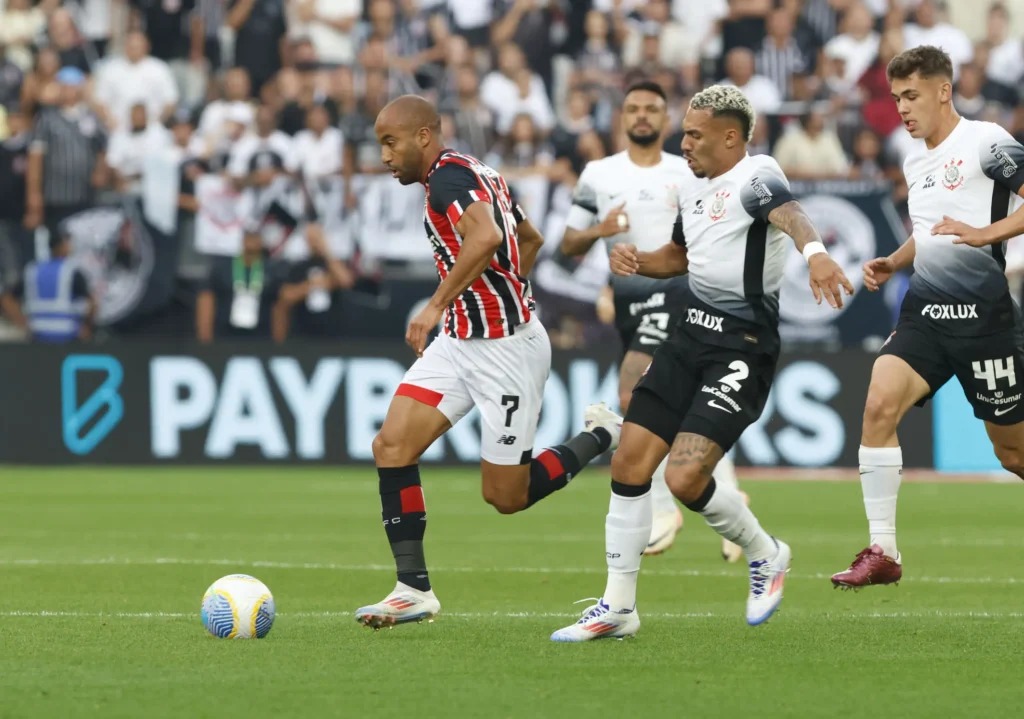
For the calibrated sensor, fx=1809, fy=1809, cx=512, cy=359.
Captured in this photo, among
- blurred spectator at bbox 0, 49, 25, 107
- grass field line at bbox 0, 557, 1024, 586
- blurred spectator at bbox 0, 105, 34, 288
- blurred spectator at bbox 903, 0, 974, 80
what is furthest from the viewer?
blurred spectator at bbox 903, 0, 974, 80

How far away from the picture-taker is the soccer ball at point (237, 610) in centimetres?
797

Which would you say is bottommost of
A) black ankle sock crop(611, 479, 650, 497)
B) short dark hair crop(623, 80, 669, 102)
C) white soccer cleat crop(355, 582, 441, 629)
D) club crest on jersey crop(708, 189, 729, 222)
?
white soccer cleat crop(355, 582, 441, 629)

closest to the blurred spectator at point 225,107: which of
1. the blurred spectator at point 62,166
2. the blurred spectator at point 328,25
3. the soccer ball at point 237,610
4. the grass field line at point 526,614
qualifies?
the blurred spectator at point 62,166

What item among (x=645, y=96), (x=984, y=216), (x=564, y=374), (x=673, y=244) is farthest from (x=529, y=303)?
(x=564, y=374)

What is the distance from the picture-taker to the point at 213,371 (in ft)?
64.7

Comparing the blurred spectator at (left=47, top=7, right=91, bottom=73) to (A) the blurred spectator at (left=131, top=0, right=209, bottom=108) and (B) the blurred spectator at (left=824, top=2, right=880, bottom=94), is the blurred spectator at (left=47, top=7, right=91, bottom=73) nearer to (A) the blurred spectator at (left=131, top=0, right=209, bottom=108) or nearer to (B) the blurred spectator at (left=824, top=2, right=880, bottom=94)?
(A) the blurred spectator at (left=131, top=0, right=209, bottom=108)

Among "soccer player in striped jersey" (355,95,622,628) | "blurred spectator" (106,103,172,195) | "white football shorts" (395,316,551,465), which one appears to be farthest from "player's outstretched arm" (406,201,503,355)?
"blurred spectator" (106,103,172,195)

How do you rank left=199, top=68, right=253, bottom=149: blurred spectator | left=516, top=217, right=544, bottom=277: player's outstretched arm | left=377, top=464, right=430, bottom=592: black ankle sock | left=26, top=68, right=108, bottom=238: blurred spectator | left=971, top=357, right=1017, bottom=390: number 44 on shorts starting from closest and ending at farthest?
left=377, top=464, right=430, bottom=592: black ankle sock, left=971, top=357, right=1017, bottom=390: number 44 on shorts, left=516, top=217, right=544, bottom=277: player's outstretched arm, left=26, top=68, right=108, bottom=238: blurred spectator, left=199, top=68, right=253, bottom=149: blurred spectator

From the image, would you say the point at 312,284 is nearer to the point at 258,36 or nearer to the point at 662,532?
the point at 258,36

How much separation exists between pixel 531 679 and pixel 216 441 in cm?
1346

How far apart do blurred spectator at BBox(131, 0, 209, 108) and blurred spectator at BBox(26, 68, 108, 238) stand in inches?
81.8

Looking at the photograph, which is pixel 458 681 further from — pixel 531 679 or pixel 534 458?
pixel 534 458

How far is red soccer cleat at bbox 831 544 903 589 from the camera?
27.6 feet

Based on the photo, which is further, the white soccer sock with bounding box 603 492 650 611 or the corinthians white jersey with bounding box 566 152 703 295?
the corinthians white jersey with bounding box 566 152 703 295
